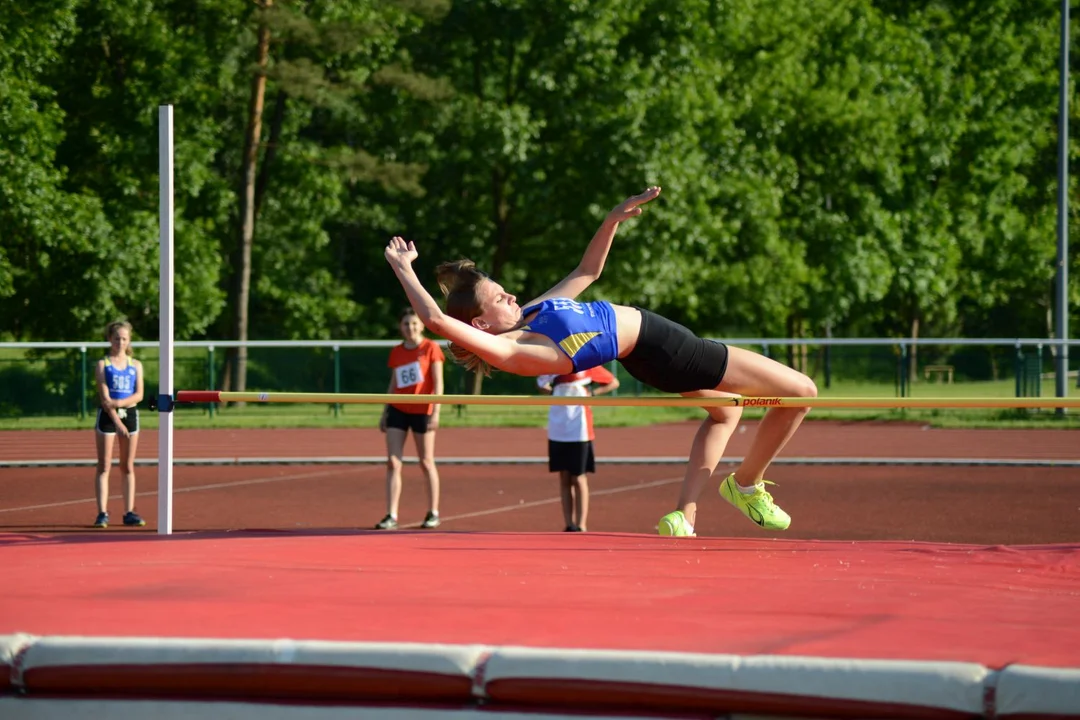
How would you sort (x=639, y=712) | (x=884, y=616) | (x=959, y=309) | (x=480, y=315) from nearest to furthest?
1. (x=639, y=712)
2. (x=884, y=616)
3. (x=480, y=315)
4. (x=959, y=309)

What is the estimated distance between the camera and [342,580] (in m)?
4.64

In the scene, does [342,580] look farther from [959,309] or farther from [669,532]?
[959,309]

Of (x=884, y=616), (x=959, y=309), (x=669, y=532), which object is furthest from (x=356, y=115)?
(x=959, y=309)

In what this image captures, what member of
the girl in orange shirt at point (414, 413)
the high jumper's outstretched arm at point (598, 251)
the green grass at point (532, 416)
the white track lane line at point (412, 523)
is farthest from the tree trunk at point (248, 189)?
the high jumper's outstretched arm at point (598, 251)

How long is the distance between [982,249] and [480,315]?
128 ft

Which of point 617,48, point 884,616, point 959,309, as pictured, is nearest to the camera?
point 884,616

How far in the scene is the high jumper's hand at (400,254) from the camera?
5.29 metres

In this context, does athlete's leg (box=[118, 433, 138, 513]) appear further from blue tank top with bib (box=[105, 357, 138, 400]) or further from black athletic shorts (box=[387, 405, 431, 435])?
black athletic shorts (box=[387, 405, 431, 435])

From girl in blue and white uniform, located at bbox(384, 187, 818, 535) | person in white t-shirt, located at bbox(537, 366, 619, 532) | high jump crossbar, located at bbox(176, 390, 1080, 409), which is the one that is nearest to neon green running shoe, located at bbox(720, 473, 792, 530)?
girl in blue and white uniform, located at bbox(384, 187, 818, 535)

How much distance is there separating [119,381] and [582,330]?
5.93 meters

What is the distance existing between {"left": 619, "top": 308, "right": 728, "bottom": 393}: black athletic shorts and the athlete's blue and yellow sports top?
0.16 m

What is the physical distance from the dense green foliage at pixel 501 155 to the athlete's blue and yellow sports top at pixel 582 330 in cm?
2096

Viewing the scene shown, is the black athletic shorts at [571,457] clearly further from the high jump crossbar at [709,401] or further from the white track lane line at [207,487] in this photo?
the white track lane line at [207,487]

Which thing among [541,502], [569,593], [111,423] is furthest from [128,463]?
[569,593]
